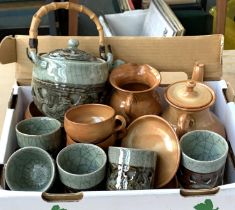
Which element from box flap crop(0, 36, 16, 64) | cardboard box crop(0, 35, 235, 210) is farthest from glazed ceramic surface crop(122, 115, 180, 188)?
box flap crop(0, 36, 16, 64)

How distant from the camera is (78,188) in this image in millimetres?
598

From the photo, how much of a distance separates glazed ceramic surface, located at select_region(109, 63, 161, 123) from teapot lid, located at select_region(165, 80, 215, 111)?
0.04 m

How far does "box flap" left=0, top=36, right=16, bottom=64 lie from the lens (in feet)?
2.63

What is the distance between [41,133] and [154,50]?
28 cm

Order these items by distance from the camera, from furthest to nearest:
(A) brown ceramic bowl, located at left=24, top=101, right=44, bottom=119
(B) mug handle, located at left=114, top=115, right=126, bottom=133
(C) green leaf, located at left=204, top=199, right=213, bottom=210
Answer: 1. (A) brown ceramic bowl, located at left=24, top=101, right=44, bottom=119
2. (B) mug handle, located at left=114, top=115, right=126, bottom=133
3. (C) green leaf, located at left=204, top=199, right=213, bottom=210

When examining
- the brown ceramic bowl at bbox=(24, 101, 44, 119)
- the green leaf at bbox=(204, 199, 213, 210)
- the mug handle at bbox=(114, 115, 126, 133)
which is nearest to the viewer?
the green leaf at bbox=(204, 199, 213, 210)

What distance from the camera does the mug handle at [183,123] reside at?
0.67 meters

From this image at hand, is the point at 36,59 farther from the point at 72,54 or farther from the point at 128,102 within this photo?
the point at 128,102

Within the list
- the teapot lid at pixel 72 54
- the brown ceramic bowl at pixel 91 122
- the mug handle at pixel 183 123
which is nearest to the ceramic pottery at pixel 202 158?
the mug handle at pixel 183 123

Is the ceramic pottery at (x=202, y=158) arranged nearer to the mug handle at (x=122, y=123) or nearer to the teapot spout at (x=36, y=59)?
the mug handle at (x=122, y=123)

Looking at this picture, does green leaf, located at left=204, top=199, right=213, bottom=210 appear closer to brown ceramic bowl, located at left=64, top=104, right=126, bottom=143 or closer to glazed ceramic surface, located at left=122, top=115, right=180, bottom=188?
glazed ceramic surface, located at left=122, top=115, right=180, bottom=188

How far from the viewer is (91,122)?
0.68m

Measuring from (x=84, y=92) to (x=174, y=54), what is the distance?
225 millimetres

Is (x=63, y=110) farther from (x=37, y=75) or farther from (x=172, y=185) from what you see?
(x=172, y=185)
